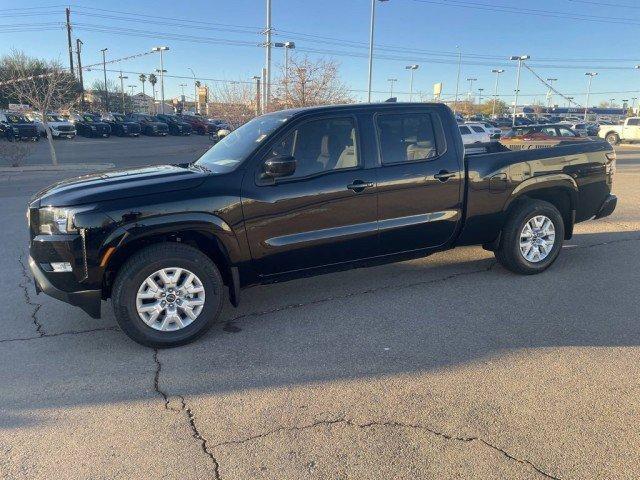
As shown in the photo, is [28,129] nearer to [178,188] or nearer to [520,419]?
[178,188]

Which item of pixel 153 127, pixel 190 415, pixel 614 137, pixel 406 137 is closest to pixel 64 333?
pixel 190 415

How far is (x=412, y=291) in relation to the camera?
5098 mm

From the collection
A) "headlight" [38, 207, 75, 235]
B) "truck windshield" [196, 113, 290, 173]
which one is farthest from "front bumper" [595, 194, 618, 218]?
"headlight" [38, 207, 75, 235]

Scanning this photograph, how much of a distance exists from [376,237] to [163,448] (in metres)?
2.61

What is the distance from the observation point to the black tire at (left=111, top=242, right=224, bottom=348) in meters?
3.75

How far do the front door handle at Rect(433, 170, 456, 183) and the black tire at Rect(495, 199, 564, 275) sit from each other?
3.22 feet

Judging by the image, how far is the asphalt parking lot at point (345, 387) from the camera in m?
2.63

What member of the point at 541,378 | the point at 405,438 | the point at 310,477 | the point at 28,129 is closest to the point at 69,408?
the point at 310,477

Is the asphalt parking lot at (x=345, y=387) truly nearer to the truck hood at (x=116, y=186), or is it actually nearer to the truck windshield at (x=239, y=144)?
the truck hood at (x=116, y=186)

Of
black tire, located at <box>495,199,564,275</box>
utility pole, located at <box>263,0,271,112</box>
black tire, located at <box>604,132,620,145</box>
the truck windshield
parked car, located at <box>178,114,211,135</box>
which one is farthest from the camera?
parked car, located at <box>178,114,211,135</box>

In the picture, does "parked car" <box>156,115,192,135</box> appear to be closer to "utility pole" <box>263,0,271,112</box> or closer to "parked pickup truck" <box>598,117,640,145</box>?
"utility pole" <box>263,0,271,112</box>

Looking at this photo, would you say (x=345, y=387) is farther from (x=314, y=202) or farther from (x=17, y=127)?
(x=17, y=127)

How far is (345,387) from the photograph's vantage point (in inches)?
131

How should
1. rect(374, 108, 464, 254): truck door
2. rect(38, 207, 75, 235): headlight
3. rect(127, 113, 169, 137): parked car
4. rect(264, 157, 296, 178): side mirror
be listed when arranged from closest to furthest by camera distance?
rect(38, 207, 75, 235): headlight < rect(264, 157, 296, 178): side mirror < rect(374, 108, 464, 254): truck door < rect(127, 113, 169, 137): parked car
